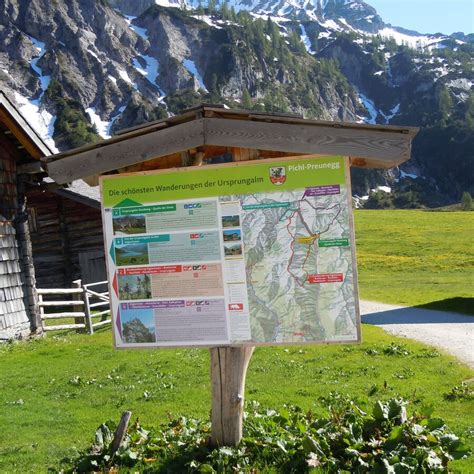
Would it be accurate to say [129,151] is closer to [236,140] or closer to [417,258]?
[236,140]

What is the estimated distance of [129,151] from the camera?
6.28 m

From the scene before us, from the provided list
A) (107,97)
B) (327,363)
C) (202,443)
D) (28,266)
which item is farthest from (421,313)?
(107,97)

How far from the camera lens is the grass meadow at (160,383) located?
26.6 feet

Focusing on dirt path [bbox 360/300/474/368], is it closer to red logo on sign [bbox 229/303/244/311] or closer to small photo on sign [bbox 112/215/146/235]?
red logo on sign [bbox 229/303/244/311]

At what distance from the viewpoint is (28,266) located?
17094mm

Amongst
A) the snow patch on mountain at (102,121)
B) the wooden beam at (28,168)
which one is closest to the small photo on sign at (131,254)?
the wooden beam at (28,168)

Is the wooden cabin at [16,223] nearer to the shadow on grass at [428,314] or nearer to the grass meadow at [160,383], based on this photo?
the grass meadow at [160,383]

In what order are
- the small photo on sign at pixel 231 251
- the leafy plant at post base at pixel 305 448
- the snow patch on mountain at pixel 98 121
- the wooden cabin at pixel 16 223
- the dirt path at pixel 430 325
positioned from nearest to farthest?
the leafy plant at post base at pixel 305 448 < the small photo on sign at pixel 231 251 < the dirt path at pixel 430 325 < the wooden cabin at pixel 16 223 < the snow patch on mountain at pixel 98 121

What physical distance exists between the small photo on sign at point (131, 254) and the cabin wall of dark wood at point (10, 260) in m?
10.8

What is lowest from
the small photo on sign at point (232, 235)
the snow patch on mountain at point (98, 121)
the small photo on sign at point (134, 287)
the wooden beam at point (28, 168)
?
the small photo on sign at point (134, 287)

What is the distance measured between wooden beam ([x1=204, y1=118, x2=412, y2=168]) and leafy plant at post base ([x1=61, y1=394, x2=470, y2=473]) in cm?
272

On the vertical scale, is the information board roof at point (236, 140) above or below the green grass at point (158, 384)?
above

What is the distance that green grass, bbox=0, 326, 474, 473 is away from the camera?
8102mm

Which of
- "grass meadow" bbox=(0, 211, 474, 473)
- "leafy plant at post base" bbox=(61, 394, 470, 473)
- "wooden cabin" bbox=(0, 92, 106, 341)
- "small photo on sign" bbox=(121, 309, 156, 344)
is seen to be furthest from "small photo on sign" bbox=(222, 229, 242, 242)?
"wooden cabin" bbox=(0, 92, 106, 341)
